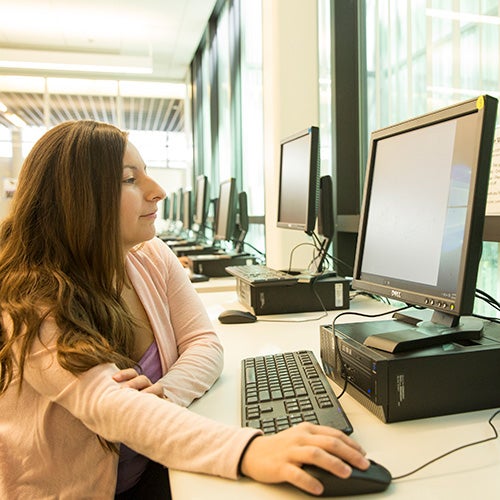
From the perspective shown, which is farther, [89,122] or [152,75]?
[152,75]

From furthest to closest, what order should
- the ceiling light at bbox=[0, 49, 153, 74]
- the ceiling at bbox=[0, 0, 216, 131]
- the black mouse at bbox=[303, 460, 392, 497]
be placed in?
the ceiling light at bbox=[0, 49, 153, 74] → the ceiling at bbox=[0, 0, 216, 131] → the black mouse at bbox=[303, 460, 392, 497]

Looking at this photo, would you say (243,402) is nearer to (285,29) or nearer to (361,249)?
(361,249)

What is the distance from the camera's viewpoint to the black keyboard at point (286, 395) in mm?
789

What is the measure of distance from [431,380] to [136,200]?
65 cm

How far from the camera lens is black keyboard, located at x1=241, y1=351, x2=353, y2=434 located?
79 cm

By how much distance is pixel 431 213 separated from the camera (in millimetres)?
923

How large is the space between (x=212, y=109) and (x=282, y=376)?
5218 mm

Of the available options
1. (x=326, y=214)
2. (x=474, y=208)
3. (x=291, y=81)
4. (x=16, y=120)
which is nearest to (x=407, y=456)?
(x=474, y=208)

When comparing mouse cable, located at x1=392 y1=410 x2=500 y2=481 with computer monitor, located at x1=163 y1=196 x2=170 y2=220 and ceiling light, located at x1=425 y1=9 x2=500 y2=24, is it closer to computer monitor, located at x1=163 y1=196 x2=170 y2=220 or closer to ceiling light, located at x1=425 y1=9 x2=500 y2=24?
ceiling light, located at x1=425 y1=9 x2=500 y2=24

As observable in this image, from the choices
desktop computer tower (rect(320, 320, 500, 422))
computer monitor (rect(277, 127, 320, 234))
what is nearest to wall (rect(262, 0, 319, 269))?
computer monitor (rect(277, 127, 320, 234))

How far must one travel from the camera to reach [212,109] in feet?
19.1

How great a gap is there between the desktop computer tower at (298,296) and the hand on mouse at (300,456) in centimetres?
106

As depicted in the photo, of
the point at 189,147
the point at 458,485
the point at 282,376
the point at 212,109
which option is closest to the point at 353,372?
the point at 282,376

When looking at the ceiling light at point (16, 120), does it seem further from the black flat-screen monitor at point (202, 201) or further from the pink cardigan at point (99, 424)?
the pink cardigan at point (99, 424)
